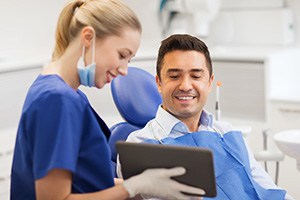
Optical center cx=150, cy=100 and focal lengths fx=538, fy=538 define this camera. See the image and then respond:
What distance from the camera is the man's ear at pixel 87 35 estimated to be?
1250 mm

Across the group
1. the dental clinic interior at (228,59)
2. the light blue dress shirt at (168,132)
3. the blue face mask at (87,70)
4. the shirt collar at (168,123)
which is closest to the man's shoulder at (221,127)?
the light blue dress shirt at (168,132)

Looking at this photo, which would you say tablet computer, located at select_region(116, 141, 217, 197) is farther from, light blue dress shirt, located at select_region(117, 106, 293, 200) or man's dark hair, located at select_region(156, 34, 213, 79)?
man's dark hair, located at select_region(156, 34, 213, 79)

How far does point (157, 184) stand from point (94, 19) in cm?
42

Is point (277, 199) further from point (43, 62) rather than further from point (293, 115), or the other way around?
point (43, 62)

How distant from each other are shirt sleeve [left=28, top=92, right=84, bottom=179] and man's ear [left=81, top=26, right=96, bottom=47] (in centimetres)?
14

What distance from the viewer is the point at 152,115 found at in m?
2.07

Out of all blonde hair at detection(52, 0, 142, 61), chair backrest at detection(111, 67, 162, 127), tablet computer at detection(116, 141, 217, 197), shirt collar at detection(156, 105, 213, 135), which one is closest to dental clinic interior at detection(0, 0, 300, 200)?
chair backrest at detection(111, 67, 162, 127)

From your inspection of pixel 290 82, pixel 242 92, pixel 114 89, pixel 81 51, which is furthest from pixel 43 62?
pixel 81 51

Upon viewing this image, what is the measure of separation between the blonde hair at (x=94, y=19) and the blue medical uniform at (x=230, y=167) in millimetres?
544

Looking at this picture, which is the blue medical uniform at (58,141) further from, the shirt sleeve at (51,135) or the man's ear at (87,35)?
the man's ear at (87,35)

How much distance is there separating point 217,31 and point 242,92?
57 cm

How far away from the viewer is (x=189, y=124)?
1.82 meters

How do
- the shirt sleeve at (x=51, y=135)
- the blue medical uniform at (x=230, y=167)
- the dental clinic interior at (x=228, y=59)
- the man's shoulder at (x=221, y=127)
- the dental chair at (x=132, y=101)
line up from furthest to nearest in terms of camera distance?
the dental clinic interior at (x=228, y=59) → the dental chair at (x=132, y=101) → the man's shoulder at (x=221, y=127) → the blue medical uniform at (x=230, y=167) → the shirt sleeve at (x=51, y=135)

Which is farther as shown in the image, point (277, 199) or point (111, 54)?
point (277, 199)
